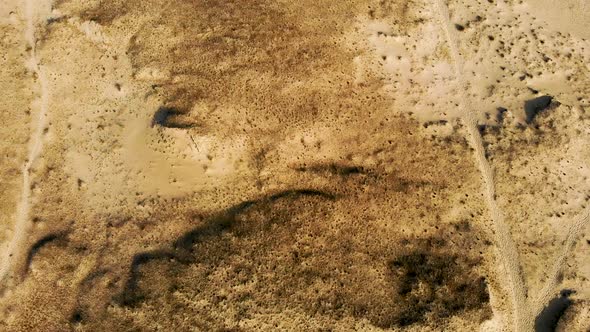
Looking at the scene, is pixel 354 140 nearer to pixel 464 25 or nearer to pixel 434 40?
pixel 434 40

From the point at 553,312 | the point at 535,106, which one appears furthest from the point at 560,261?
the point at 535,106

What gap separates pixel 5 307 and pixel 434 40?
46037 mm

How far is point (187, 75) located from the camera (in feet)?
140

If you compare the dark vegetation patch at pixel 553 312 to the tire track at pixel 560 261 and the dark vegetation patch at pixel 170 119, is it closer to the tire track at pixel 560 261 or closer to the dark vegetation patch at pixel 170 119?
the tire track at pixel 560 261

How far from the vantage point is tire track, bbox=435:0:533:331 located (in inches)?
1524

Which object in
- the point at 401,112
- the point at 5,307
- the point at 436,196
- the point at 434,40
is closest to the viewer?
the point at 5,307

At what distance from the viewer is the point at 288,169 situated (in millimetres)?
40688

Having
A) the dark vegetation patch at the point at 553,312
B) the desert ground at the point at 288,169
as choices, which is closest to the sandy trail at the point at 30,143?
the desert ground at the point at 288,169

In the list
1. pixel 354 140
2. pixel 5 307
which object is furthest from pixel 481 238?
pixel 5 307

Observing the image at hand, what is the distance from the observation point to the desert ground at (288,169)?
36875mm

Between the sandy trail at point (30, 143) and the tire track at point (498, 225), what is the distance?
130ft

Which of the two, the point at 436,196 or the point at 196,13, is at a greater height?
the point at 196,13

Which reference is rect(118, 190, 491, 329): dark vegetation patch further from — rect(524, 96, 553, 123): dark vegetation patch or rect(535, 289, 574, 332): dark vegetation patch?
rect(524, 96, 553, 123): dark vegetation patch

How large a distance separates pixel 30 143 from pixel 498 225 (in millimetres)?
42537
